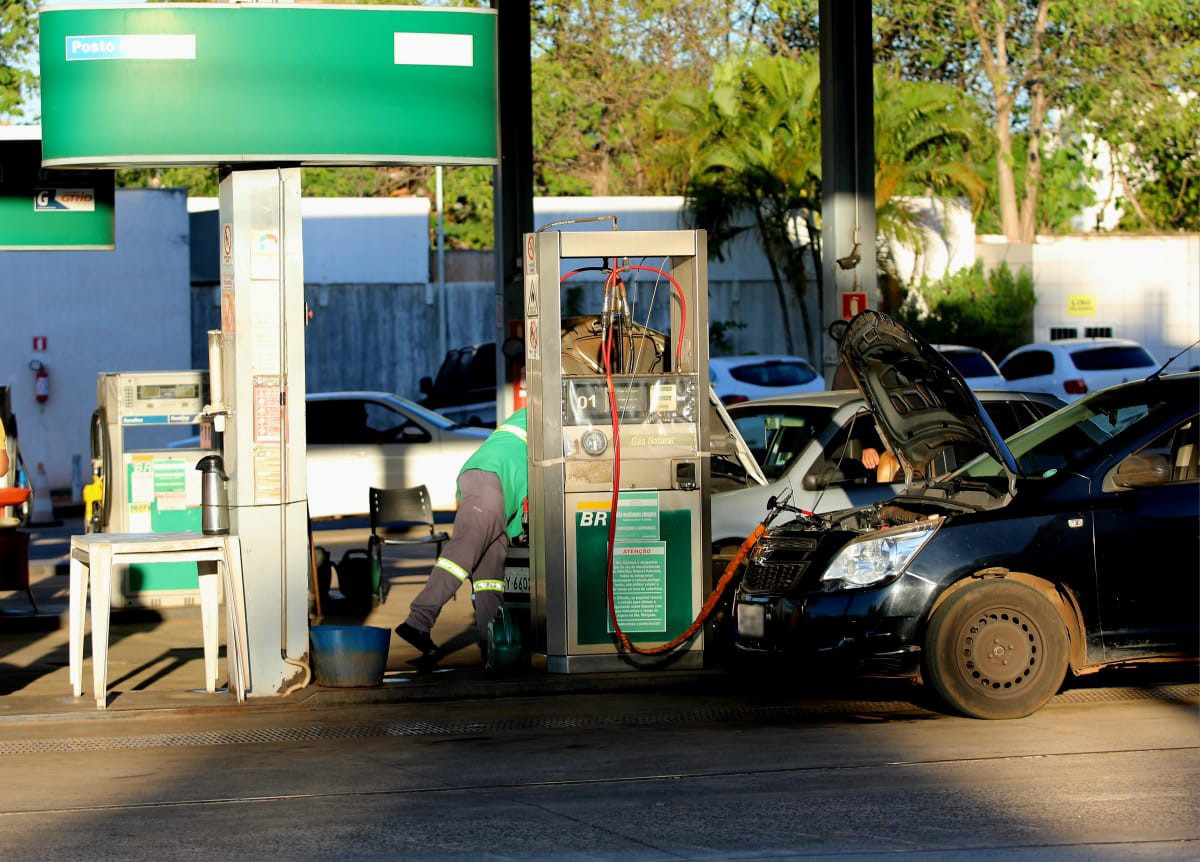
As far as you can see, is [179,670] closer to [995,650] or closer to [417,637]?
[417,637]

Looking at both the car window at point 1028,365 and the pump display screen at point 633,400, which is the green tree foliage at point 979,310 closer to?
the car window at point 1028,365

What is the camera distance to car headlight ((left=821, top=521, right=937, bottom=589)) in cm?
820

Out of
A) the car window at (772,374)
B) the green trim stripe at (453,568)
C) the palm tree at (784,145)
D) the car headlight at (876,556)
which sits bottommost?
the green trim stripe at (453,568)

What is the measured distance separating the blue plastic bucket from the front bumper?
8.07 ft

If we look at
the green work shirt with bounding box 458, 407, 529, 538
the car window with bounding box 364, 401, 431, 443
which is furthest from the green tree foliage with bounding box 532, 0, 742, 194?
the green work shirt with bounding box 458, 407, 529, 538

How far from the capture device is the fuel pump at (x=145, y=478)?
12.3m

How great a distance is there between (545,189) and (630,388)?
3830cm

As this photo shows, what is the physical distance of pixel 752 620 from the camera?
8711mm

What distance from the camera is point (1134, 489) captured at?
827 centimetres

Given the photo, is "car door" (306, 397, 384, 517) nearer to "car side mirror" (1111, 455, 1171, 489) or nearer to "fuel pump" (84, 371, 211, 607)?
"fuel pump" (84, 371, 211, 607)

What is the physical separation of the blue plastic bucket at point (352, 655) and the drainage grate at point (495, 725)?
80 cm

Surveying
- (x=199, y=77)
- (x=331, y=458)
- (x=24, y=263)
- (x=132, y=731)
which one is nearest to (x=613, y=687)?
(x=132, y=731)

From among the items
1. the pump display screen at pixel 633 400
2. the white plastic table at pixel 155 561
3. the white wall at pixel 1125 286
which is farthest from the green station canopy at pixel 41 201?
the white wall at pixel 1125 286

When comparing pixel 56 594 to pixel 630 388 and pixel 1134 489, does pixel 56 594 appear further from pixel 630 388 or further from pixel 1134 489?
pixel 1134 489
